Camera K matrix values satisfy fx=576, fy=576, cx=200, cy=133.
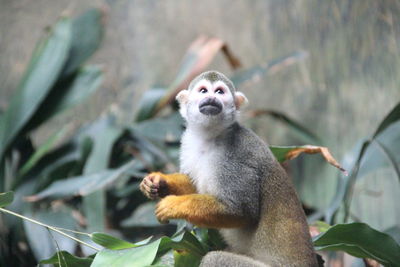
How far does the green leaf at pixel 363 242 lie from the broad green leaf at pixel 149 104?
2527mm

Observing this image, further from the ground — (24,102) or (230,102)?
(230,102)

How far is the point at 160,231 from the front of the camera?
437 cm

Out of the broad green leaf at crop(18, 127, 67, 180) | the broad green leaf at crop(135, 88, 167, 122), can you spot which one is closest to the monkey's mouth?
the broad green leaf at crop(18, 127, 67, 180)

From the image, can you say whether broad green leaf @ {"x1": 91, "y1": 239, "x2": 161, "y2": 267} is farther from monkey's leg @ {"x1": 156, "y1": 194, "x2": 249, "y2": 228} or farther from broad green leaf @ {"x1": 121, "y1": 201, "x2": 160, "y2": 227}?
broad green leaf @ {"x1": 121, "y1": 201, "x2": 160, "y2": 227}

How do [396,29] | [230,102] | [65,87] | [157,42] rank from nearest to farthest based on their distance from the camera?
[230,102]
[396,29]
[65,87]
[157,42]

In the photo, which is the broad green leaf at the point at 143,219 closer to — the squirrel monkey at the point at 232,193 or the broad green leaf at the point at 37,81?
the broad green leaf at the point at 37,81

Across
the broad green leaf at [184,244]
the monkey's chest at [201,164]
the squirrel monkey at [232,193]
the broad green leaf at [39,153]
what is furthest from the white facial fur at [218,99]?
the broad green leaf at [39,153]

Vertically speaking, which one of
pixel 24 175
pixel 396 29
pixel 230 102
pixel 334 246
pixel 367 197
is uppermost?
pixel 230 102

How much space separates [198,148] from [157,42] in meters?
3.42

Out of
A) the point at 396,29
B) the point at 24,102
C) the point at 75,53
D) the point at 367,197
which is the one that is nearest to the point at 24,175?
the point at 24,102

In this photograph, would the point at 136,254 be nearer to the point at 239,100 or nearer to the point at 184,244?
the point at 184,244

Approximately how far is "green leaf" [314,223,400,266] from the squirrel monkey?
0.36ft

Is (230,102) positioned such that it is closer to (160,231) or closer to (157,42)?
(160,231)

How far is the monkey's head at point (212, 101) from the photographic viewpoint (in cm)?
246
